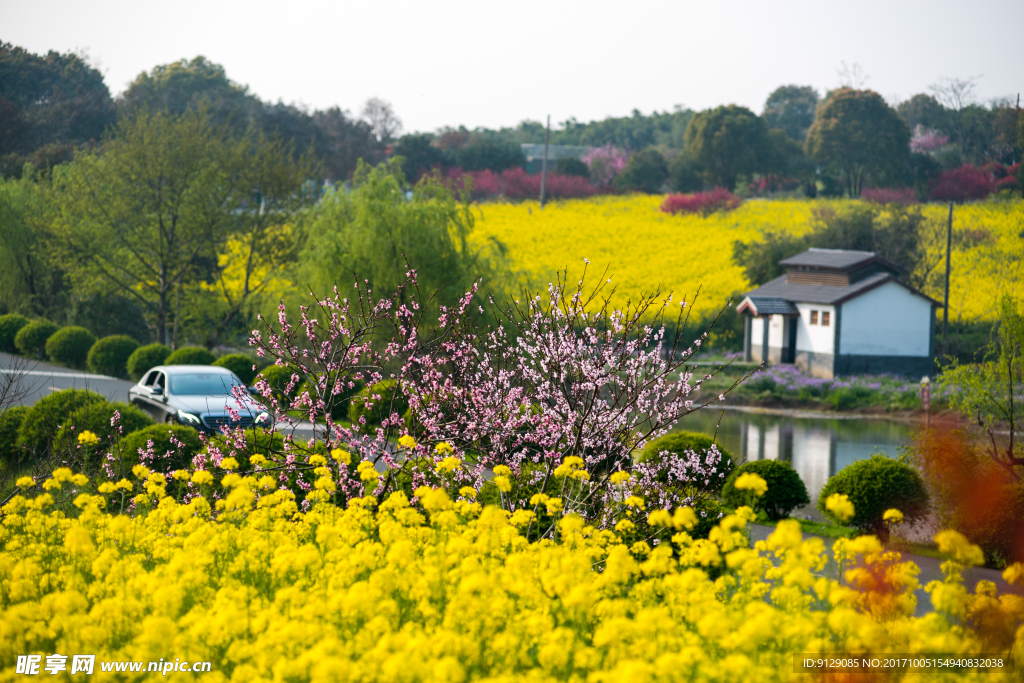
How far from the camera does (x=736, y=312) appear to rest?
41.1 meters

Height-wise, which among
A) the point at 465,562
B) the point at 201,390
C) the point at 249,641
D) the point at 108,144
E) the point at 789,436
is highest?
the point at 108,144

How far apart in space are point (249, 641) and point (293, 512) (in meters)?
2.69

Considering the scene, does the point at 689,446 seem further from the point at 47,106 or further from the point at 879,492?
the point at 47,106

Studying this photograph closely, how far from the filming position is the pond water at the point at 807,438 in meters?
21.3

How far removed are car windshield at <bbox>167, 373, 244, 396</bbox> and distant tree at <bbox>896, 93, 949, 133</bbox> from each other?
47.8 metres

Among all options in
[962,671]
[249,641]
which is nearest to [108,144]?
[249,641]

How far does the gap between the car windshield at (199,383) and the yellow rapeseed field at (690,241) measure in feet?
80.2

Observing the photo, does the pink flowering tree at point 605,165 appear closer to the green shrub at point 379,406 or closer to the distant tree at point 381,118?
the distant tree at point 381,118

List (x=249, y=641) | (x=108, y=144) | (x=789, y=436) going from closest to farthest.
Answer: (x=249, y=641)
(x=789, y=436)
(x=108, y=144)

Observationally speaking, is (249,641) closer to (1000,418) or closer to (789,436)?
(1000,418)

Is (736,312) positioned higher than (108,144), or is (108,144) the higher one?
(108,144)

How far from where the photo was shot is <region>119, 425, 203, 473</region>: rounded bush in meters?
11.0

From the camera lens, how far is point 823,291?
36375 mm

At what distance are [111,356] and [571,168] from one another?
42540 millimetres
